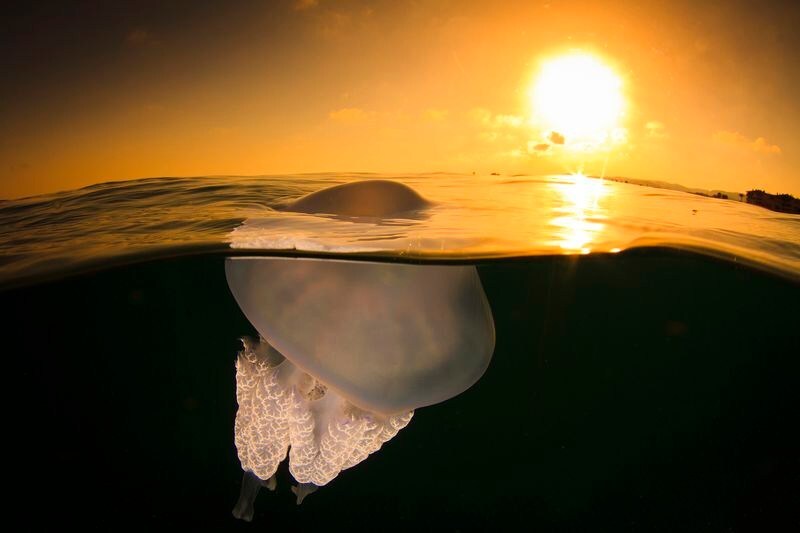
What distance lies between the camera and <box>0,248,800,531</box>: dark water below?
863 cm

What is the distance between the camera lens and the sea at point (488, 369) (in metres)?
4.42

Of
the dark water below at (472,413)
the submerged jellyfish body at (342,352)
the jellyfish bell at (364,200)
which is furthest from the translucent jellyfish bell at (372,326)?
the dark water below at (472,413)

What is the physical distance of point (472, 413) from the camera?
48.9ft

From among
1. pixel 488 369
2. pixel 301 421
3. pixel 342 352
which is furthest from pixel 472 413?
pixel 342 352

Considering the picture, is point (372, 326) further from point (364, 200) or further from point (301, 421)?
point (364, 200)

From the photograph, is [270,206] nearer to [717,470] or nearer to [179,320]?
[179,320]

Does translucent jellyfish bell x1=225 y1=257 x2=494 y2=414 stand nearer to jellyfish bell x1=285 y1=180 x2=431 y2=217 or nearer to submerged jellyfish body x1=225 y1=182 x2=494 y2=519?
submerged jellyfish body x1=225 y1=182 x2=494 y2=519

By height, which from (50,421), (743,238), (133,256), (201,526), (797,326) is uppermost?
(743,238)

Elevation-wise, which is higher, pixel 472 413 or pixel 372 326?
pixel 372 326

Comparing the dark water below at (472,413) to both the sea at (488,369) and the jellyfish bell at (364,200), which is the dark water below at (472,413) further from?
the jellyfish bell at (364,200)

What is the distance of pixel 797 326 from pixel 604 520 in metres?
9.06

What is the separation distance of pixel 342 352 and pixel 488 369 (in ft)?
36.6

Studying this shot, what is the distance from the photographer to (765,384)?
16.1 meters

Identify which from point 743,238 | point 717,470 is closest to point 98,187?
point 743,238
